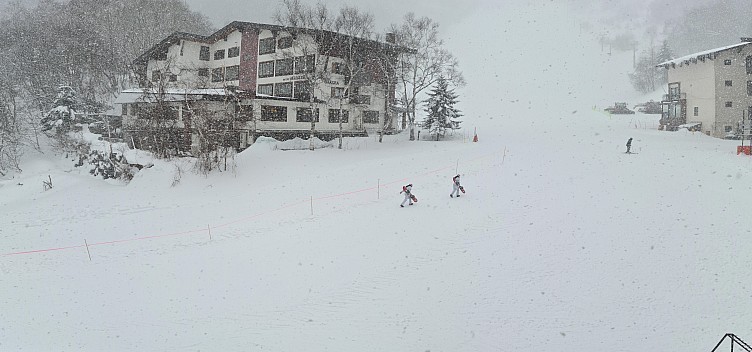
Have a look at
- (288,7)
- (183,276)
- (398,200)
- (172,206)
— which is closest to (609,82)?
(288,7)

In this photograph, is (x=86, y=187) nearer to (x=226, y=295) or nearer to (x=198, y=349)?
(x=226, y=295)

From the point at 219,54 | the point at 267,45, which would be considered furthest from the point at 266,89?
the point at 219,54

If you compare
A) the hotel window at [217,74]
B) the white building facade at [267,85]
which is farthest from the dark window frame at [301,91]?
the hotel window at [217,74]

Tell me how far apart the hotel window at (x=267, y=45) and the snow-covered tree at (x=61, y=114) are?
16137mm

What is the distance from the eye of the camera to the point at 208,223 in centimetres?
2156

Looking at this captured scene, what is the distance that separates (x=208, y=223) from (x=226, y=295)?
839cm

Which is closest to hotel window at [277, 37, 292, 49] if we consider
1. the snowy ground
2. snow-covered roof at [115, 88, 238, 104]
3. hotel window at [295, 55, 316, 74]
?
hotel window at [295, 55, 316, 74]

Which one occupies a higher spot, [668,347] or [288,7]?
[288,7]

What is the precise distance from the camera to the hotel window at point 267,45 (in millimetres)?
41938

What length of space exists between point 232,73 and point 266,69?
451 centimetres

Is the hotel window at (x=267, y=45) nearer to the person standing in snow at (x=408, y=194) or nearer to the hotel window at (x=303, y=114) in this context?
the hotel window at (x=303, y=114)

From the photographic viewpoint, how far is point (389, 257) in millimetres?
15773

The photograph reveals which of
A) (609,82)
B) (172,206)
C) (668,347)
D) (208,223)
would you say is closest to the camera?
(668,347)

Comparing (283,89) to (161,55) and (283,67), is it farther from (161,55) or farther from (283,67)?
(161,55)
